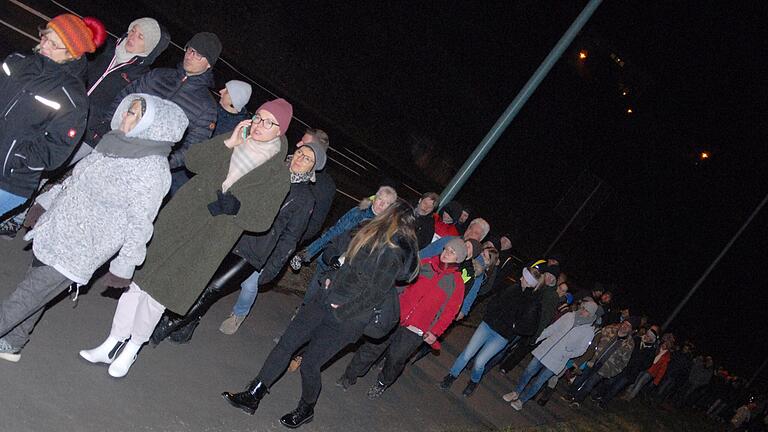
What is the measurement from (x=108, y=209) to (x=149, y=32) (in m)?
2.13

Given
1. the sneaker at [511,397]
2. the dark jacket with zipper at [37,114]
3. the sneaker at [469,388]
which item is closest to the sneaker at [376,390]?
the sneaker at [469,388]

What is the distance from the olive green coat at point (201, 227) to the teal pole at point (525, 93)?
4.17 meters

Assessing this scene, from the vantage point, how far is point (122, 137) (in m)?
3.77

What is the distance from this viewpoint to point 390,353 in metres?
6.69

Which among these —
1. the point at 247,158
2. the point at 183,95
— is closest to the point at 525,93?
the point at 183,95

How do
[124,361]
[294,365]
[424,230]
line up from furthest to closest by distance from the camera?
[424,230] < [294,365] < [124,361]

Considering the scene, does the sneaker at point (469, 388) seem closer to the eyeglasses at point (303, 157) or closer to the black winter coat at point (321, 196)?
the black winter coat at point (321, 196)

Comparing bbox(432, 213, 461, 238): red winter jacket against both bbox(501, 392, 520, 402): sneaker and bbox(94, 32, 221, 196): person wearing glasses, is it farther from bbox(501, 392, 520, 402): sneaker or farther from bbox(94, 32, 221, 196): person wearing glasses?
bbox(501, 392, 520, 402): sneaker

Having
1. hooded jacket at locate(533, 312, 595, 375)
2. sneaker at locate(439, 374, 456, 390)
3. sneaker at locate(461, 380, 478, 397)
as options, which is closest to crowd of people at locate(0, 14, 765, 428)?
sneaker at locate(439, 374, 456, 390)

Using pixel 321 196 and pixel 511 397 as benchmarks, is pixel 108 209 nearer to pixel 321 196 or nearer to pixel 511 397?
pixel 321 196

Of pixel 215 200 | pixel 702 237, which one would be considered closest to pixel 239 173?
pixel 215 200

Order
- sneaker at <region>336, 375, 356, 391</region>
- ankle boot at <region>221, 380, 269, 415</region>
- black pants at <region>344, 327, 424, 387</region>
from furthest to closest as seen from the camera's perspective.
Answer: sneaker at <region>336, 375, 356, 391</region>
black pants at <region>344, 327, 424, 387</region>
ankle boot at <region>221, 380, 269, 415</region>

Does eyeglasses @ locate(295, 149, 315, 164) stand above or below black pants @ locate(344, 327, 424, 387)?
above

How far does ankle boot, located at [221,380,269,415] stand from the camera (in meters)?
4.99
